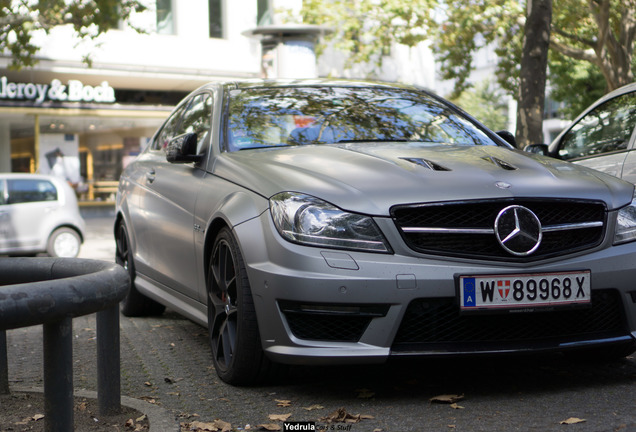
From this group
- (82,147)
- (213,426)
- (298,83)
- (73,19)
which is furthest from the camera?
(82,147)

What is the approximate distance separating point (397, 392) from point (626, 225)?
1336 millimetres

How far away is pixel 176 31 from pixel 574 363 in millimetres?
24836

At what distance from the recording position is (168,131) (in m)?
6.89

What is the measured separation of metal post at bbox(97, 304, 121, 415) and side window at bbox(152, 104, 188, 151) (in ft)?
9.92

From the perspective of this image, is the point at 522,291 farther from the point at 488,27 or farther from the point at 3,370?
the point at 488,27

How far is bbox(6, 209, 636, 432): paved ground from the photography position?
12.4ft

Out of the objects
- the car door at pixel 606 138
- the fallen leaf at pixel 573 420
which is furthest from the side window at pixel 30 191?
the fallen leaf at pixel 573 420

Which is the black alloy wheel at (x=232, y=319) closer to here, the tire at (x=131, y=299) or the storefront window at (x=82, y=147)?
the tire at (x=131, y=299)

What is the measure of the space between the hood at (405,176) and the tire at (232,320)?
14.7 inches

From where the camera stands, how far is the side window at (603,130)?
7144 millimetres

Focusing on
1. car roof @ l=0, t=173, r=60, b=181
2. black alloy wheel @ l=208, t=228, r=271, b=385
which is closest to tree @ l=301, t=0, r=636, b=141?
car roof @ l=0, t=173, r=60, b=181

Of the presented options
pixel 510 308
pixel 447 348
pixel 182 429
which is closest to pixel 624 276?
pixel 510 308

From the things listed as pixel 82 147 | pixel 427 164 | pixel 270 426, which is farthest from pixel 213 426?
pixel 82 147

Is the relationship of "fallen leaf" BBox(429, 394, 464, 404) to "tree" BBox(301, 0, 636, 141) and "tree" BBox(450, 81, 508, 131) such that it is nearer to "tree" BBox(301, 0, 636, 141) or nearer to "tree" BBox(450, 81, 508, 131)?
"tree" BBox(301, 0, 636, 141)
